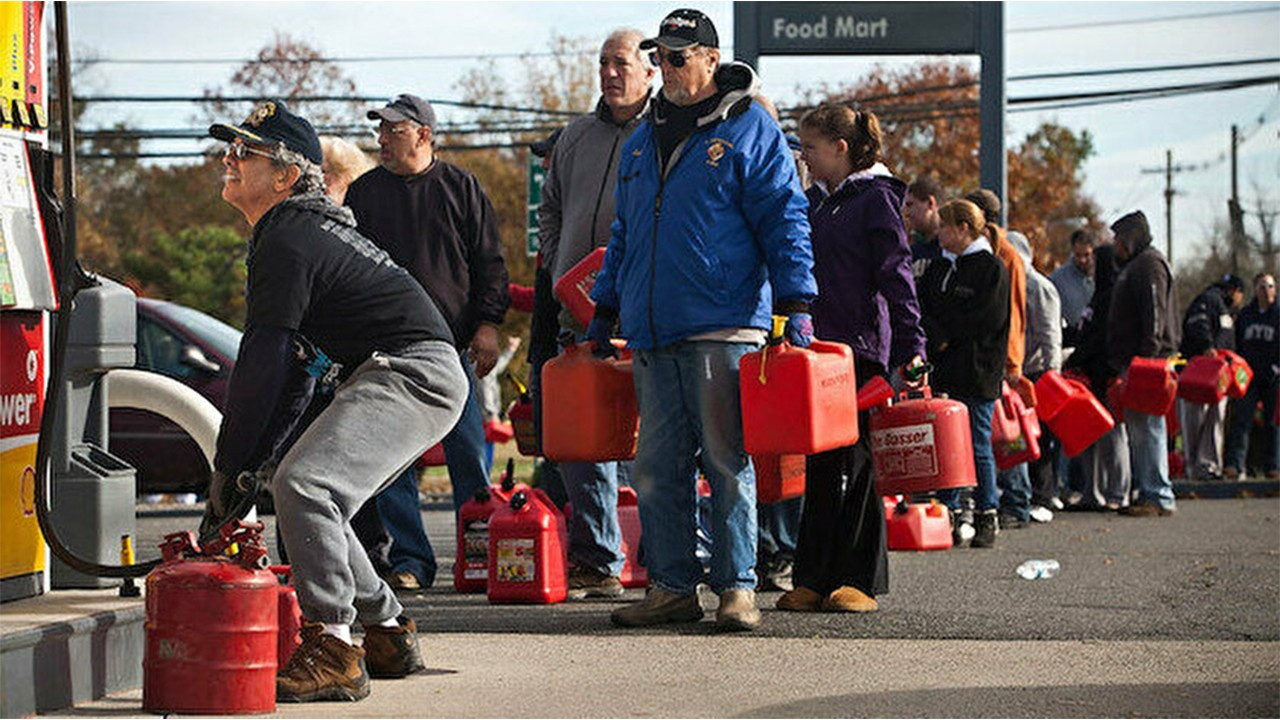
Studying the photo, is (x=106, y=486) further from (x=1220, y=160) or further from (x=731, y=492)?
(x=1220, y=160)

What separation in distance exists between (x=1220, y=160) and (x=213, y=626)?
80934 mm

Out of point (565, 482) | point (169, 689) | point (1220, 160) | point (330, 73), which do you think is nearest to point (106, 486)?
point (169, 689)

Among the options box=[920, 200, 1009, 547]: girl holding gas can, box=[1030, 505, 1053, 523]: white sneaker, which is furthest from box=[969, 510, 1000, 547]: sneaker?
box=[1030, 505, 1053, 523]: white sneaker

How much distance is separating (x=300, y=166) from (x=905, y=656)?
2629 mm

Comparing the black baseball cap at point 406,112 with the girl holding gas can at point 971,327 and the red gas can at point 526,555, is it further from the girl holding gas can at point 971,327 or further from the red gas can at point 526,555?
the girl holding gas can at point 971,327

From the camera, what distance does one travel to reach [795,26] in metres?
17.2

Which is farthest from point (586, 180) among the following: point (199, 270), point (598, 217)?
point (199, 270)

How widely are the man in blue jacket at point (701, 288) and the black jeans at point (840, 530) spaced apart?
71cm

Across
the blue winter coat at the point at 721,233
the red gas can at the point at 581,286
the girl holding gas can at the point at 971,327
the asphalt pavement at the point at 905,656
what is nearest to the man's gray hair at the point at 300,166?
the asphalt pavement at the point at 905,656

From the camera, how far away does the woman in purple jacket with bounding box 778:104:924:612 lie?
8.55m

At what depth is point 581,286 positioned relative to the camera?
884 centimetres

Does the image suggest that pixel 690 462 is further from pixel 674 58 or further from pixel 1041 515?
pixel 1041 515

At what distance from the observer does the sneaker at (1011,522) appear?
1409 cm

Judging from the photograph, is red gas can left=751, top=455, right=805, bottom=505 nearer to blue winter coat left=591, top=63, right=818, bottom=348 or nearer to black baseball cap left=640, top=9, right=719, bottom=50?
blue winter coat left=591, top=63, right=818, bottom=348
